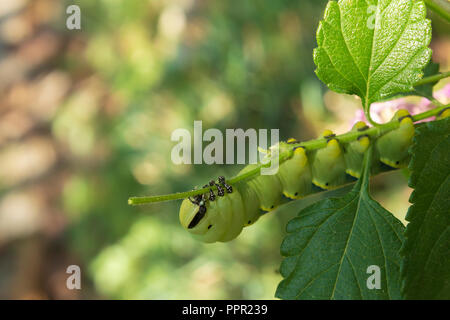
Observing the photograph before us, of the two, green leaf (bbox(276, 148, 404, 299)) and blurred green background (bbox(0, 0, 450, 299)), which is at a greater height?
blurred green background (bbox(0, 0, 450, 299))

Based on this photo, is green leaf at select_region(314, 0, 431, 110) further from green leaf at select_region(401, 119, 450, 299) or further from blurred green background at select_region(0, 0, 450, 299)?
blurred green background at select_region(0, 0, 450, 299)

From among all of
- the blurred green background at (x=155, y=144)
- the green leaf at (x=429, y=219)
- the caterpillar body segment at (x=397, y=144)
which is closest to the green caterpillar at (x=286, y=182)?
the caterpillar body segment at (x=397, y=144)

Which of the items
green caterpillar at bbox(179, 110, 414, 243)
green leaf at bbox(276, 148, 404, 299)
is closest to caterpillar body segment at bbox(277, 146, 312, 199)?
green caterpillar at bbox(179, 110, 414, 243)

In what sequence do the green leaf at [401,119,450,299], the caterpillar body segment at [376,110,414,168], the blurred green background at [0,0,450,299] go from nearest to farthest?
the green leaf at [401,119,450,299] → the caterpillar body segment at [376,110,414,168] → the blurred green background at [0,0,450,299]

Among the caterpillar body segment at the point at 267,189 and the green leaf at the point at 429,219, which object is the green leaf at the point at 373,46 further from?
the caterpillar body segment at the point at 267,189

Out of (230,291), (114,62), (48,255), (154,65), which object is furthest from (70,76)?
(230,291)

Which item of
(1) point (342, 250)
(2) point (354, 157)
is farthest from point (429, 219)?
(2) point (354, 157)

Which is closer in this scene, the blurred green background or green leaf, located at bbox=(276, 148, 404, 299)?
green leaf, located at bbox=(276, 148, 404, 299)
